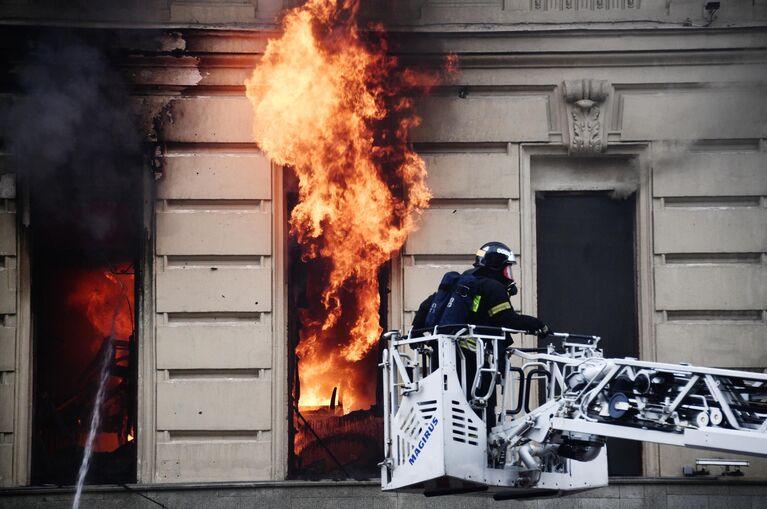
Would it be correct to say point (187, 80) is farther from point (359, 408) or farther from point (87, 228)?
point (359, 408)

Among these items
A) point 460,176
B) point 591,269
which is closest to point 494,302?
point 460,176

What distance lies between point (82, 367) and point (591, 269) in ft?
19.5

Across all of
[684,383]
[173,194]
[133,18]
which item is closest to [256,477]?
[173,194]

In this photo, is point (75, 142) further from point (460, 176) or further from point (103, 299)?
point (460, 176)

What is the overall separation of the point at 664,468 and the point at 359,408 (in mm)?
3470

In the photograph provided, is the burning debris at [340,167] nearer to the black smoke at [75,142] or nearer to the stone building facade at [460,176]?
the stone building facade at [460,176]

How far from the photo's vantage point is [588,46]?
43.7 ft

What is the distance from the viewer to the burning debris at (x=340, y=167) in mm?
13211

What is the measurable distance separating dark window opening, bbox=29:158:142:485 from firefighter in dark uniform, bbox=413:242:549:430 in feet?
16.8

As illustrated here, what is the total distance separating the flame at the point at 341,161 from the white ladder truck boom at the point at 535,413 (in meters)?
3.52

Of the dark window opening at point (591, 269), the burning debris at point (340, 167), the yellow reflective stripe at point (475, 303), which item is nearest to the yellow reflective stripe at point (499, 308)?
the yellow reflective stripe at point (475, 303)

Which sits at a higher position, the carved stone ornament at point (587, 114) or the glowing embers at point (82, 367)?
the carved stone ornament at point (587, 114)

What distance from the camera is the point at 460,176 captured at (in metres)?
13.3

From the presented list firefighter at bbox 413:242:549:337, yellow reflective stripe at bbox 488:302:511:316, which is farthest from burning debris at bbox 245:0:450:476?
yellow reflective stripe at bbox 488:302:511:316
